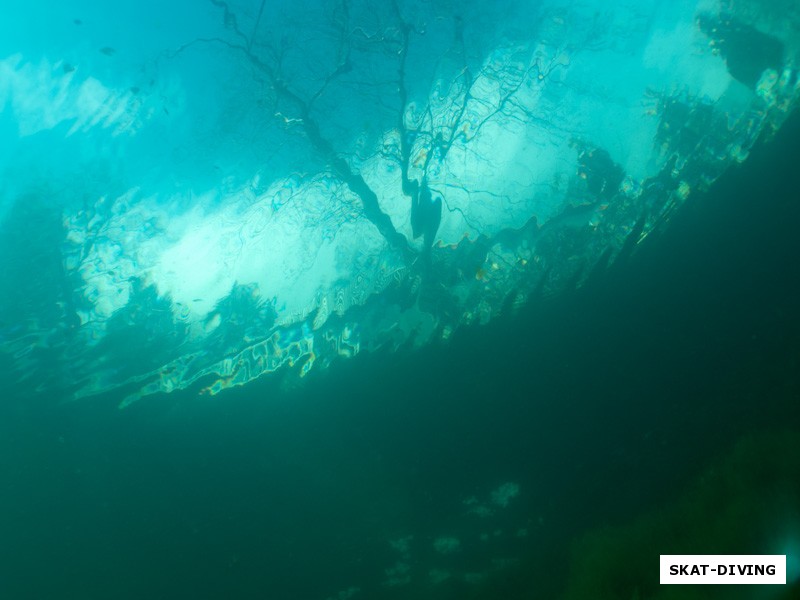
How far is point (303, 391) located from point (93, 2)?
19.1 feet

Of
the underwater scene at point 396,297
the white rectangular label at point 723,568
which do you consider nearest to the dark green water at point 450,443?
the underwater scene at point 396,297

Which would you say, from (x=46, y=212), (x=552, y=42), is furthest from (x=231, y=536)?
(x=552, y=42)

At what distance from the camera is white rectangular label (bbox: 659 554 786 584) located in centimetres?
627

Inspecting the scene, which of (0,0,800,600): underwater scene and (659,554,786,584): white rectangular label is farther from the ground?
(0,0,800,600): underwater scene

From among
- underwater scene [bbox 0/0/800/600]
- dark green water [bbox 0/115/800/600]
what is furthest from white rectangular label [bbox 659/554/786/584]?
dark green water [bbox 0/115/800/600]

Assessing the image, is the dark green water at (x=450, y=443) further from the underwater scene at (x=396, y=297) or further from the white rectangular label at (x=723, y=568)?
the white rectangular label at (x=723, y=568)

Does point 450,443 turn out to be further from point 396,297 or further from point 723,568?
point 723,568

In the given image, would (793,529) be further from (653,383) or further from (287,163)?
(287,163)

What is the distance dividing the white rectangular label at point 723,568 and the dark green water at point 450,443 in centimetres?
45

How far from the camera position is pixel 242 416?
7.67m

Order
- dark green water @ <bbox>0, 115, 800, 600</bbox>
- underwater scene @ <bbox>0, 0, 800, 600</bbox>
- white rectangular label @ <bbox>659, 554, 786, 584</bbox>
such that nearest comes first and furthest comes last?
underwater scene @ <bbox>0, 0, 800, 600</bbox> → white rectangular label @ <bbox>659, 554, 786, 584</bbox> → dark green water @ <bbox>0, 115, 800, 600</bbox>

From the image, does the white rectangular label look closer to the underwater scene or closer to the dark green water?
the underwater scene

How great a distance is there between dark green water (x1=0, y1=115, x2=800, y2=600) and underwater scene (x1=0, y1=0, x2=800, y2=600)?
0.16 ft

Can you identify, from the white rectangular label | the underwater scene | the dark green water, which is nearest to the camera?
the underwater scene
